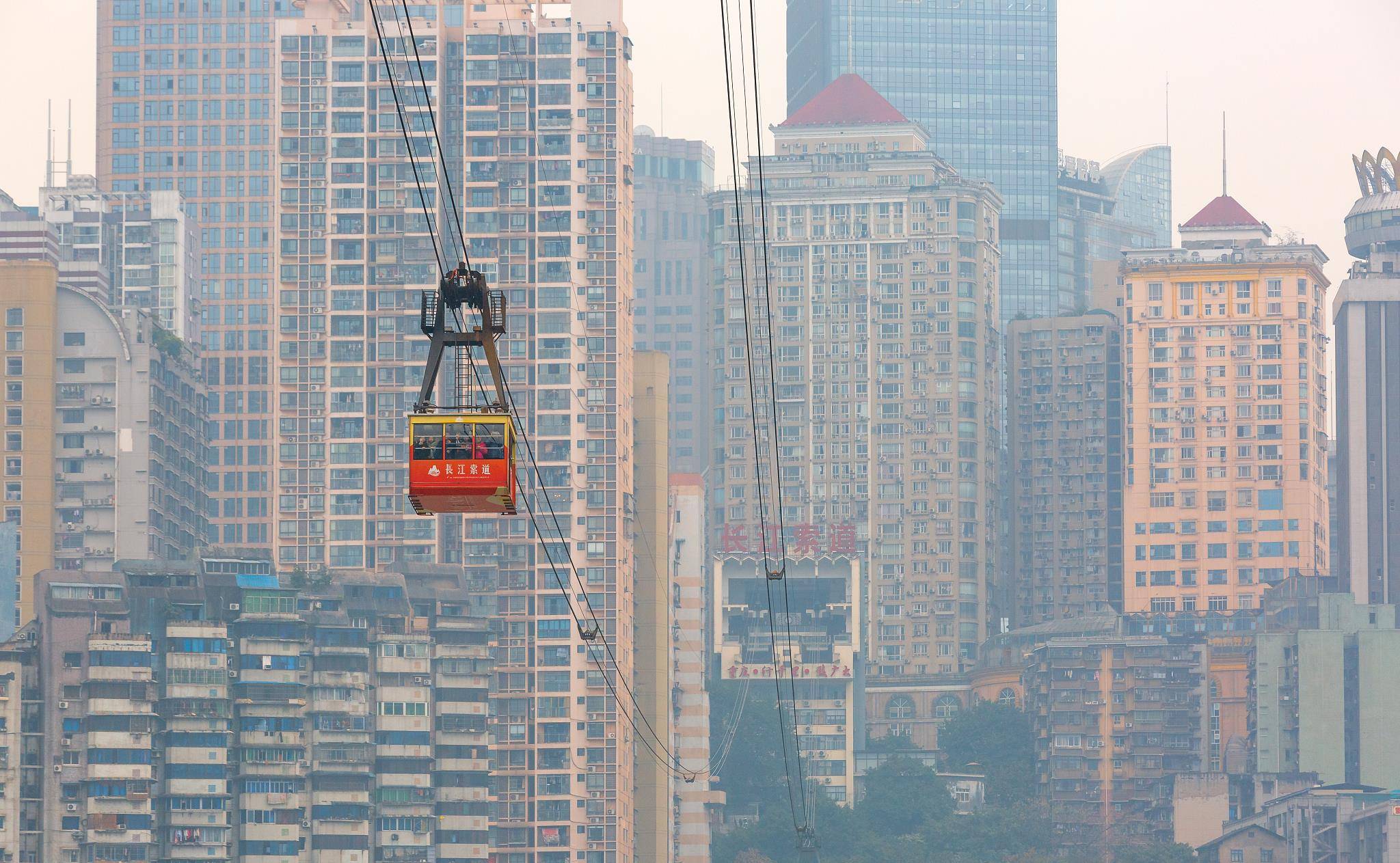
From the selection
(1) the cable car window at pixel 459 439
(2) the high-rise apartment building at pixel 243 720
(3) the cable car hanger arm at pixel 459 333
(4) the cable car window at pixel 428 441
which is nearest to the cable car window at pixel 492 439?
(1) the cable car window at pixel 459 439

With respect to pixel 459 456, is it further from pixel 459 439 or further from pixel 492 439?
pixel 492 439

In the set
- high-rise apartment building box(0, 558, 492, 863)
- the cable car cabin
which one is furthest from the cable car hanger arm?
high-rise apartment building box(0, 558, 492, 863)

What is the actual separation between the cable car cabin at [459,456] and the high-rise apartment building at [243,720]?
119149mm

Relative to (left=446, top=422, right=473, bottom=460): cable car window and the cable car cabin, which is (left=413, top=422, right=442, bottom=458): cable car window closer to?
the cable car cabin

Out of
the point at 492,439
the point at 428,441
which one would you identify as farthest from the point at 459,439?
the point at 492,439

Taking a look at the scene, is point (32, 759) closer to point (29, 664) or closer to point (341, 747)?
point (29, 664)

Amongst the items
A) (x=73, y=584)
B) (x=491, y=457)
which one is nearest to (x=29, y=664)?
(x=73, y=584)

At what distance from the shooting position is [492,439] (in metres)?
54.7

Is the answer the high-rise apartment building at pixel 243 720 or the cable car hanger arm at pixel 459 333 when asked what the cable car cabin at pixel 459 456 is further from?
the high-rise apartment building at pixel 243 720

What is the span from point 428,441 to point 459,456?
0.74 meters

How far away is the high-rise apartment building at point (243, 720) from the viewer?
169750mm

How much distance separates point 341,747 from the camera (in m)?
179

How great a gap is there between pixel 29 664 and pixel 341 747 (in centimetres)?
2113

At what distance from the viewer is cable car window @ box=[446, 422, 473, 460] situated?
54906 mm
